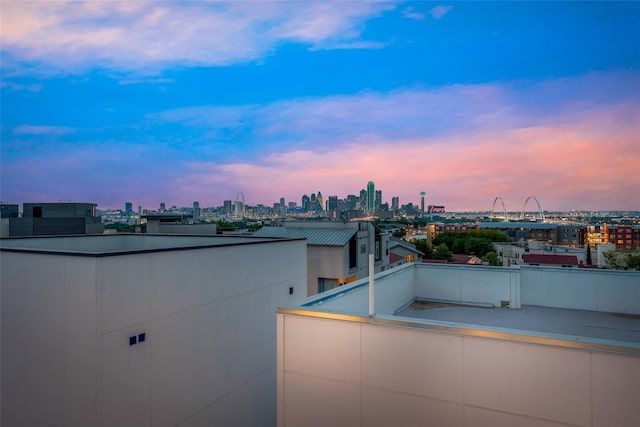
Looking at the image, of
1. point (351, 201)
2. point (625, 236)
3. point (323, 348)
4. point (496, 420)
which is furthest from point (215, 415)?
point (625, 236)

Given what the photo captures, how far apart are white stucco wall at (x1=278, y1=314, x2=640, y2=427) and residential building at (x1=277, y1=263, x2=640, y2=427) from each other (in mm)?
11

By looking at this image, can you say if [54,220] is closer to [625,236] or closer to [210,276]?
[210,276]

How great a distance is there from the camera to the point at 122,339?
652 centimetres

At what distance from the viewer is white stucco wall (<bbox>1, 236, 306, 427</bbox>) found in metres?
6.26

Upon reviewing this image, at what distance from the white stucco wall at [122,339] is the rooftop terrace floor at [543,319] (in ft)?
14.9

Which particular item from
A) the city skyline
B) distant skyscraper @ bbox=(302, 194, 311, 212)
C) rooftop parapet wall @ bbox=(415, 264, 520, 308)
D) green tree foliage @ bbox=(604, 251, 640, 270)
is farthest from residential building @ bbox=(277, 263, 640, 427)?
distant skyscraper @ bbox=(302, 194, 311, 212)

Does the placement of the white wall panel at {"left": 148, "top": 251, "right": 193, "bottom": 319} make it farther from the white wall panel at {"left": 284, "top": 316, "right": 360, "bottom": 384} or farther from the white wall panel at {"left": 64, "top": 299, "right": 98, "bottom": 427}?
the white wall panel at {"left": 284, "top": 316, "right": 360, "bottom": 384}

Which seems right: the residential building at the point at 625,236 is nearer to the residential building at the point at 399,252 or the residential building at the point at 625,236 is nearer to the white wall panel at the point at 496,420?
the residential building at the point at 399,252

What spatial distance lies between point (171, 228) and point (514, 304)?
819 inches

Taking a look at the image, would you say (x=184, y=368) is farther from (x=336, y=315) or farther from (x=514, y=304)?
(x=514, y=304)

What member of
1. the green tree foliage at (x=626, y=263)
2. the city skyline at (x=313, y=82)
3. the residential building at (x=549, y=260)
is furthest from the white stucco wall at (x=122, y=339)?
the residential building at (x=549, y=260)

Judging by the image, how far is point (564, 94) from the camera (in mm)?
24234

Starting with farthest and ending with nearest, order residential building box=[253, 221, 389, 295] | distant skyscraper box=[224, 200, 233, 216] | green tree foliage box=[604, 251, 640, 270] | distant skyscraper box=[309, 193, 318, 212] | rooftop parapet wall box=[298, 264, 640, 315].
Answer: distant skyscraper box=[309, 193, 318, 212], distant skyscraper box=[224, 200, 233, 216], green tree foliage box=[604, 251, 640, 270], residential building box=[253, 221, 389, 295], rooftop parapet wall box=[298, 264, 640, 315]

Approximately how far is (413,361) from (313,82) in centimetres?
3268
